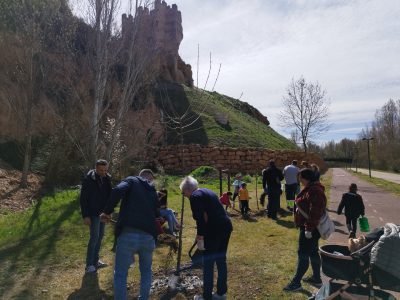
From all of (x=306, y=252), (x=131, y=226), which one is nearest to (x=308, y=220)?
(x=306, y=252)

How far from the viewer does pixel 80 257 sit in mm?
7879

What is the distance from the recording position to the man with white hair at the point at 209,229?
→ 5211 millimetres

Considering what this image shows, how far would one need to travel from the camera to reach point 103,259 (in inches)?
301

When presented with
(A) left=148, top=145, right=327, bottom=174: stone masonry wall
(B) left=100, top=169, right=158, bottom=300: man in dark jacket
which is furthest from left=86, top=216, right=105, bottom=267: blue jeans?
(A) left=148, top=145, right=327, bottom=174: stone masonry wall

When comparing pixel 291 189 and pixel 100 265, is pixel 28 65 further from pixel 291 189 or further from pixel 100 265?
pixel 100 265

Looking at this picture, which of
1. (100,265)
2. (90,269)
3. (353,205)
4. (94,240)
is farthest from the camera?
(353,205)

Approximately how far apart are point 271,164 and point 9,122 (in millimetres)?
16406

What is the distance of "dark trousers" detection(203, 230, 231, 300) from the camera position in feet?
17.3

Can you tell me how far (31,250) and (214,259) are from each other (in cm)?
475

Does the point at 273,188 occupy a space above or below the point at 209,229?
above

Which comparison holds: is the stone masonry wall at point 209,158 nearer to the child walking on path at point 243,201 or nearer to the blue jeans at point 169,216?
the child walking on path at point 243,201

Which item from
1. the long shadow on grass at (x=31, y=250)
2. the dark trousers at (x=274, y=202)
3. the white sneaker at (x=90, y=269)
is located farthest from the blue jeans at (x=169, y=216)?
the dark trousers at (x=274, y=202)

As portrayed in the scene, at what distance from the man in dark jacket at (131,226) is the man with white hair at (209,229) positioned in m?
0.58

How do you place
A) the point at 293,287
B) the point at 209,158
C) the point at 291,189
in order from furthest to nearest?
the point at 209,158
the point at 291,189
the point at 293,287
